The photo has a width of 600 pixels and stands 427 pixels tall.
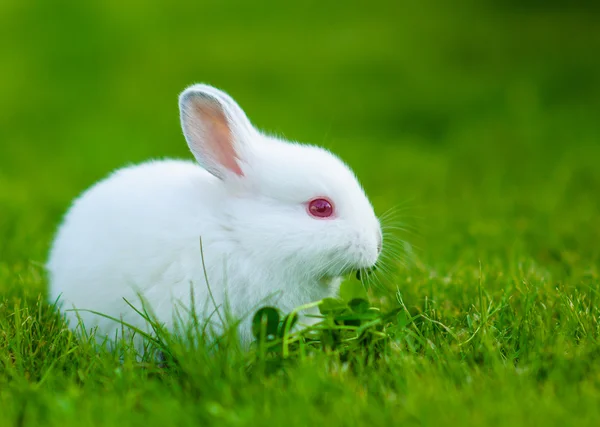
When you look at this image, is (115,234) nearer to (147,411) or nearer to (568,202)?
(147,411)

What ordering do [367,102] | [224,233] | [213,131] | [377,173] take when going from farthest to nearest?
[367,102] < [377,173] < [213,131] < [224,233]

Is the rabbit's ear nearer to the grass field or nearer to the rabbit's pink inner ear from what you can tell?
the rabbit's pink inner ear

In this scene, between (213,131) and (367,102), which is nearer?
(213,131)

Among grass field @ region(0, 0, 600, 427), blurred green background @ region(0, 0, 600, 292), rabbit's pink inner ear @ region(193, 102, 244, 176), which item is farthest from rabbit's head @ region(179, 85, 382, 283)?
blurred green background @ region(0, 0, 600, 292)

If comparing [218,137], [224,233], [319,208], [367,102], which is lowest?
[224,233]

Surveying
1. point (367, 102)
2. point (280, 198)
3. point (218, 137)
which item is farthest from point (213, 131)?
point (367, 102)

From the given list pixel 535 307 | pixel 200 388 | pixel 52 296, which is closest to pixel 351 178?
pixel 535 307

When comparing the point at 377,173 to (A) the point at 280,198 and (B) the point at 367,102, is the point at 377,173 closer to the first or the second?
(B) the point at 367,102

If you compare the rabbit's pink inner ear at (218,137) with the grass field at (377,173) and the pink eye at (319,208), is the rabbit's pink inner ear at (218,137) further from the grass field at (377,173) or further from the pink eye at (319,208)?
the grass field at (377,173)
